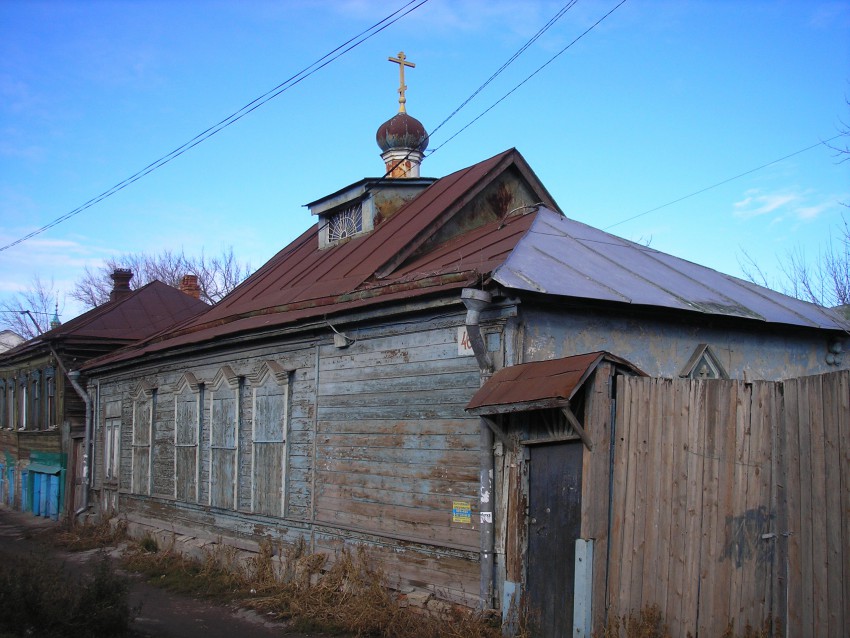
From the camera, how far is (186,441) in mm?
15062

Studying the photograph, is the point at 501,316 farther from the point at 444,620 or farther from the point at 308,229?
the point at 308,229

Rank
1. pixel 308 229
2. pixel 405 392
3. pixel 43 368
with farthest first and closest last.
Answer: pixel 43 368, pixel 308 229, pixel 405 392

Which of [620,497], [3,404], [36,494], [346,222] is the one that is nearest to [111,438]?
[36,494]

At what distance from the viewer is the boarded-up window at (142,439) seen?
54.1ft

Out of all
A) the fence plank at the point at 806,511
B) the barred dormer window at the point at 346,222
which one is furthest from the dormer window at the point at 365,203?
the fence plank at the point at 806,511

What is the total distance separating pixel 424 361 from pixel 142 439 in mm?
9658

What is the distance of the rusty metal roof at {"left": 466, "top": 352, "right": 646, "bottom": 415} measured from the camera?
6.75 metres

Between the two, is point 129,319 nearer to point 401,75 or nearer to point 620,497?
point 401,75

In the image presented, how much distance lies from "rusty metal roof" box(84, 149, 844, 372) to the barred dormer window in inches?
12.4

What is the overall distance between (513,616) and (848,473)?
3421 millimetres

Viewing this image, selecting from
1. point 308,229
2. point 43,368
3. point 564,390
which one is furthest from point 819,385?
point 43,368

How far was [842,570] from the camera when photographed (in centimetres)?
536

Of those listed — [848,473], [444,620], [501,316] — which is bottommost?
[444,620]

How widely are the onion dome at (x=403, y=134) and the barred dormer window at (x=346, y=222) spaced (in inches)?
83.9
